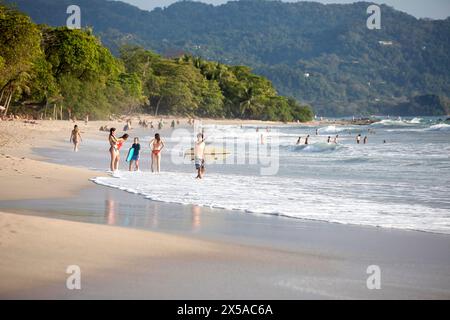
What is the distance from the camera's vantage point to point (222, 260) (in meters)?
7.34

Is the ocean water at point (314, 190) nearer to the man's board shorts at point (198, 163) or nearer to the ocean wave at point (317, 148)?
the man's board shorts at point (198, 163)

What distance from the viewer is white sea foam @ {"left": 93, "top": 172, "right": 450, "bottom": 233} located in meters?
11.2

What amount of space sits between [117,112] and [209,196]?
72088 mm

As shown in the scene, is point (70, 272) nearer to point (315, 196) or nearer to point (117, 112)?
point (315, 196)

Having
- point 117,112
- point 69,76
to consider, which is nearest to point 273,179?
point 69,76

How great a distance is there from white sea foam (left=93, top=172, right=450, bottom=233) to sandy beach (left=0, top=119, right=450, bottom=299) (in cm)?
102

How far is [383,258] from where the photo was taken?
7852 mm

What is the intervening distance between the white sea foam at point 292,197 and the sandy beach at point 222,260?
1.02 meters

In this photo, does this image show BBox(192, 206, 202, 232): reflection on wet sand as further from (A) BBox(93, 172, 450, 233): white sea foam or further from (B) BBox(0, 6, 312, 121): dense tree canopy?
(B) BBox(0, 6, 312, 121): dense tree canopy

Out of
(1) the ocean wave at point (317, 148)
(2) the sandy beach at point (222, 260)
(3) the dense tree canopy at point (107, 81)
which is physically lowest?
(2) the sandy beach at point (222, 260)

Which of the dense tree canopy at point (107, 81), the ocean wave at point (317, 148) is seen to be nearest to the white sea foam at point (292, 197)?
the ocean wave at point (317, 148)

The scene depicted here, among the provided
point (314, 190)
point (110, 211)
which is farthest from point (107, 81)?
point (110, 211)

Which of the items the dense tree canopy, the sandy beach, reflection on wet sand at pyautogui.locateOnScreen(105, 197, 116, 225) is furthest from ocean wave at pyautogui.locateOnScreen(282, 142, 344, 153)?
the sandy beach

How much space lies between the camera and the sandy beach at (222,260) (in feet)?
19.8
